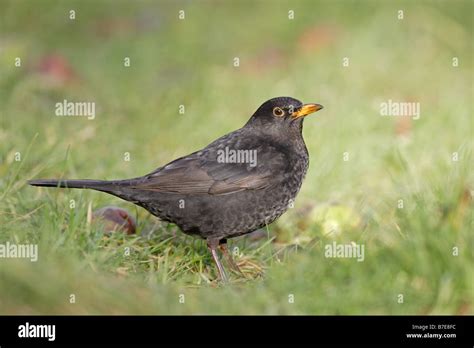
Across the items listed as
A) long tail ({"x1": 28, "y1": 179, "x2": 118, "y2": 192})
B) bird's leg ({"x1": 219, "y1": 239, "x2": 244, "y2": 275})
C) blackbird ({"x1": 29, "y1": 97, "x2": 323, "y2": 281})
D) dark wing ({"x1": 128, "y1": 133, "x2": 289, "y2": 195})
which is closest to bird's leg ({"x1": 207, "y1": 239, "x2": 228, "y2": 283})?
blackbird ({"x1": 29, "y1": 97, "x2": 323, "y2": 281})

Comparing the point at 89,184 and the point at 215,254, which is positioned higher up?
the point at 89,184

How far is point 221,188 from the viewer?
5.42 metres

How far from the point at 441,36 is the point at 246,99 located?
2.92 metres

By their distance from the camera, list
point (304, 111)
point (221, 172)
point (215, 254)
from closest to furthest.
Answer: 1. point (215, 254)
2. point (221, 172)
3. point (304, 111)

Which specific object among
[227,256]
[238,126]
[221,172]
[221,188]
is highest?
[238,126]

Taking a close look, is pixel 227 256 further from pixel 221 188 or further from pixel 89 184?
pixel 89 184

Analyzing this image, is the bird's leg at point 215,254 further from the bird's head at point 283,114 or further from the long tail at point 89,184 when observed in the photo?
the bird's head at point 283,114

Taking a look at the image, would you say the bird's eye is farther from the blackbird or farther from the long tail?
the long tail

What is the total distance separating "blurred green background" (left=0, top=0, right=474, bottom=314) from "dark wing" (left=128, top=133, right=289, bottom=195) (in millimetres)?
408

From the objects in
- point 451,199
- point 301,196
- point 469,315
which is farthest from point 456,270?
point 301,196

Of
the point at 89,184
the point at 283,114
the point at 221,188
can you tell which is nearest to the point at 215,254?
the point at 221,188

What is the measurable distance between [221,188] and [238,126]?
3.21 metres

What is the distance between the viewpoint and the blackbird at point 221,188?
17.5 ft

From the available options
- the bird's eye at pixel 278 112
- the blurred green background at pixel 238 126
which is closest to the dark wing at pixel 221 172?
the bird's eye at pixel 278 112
